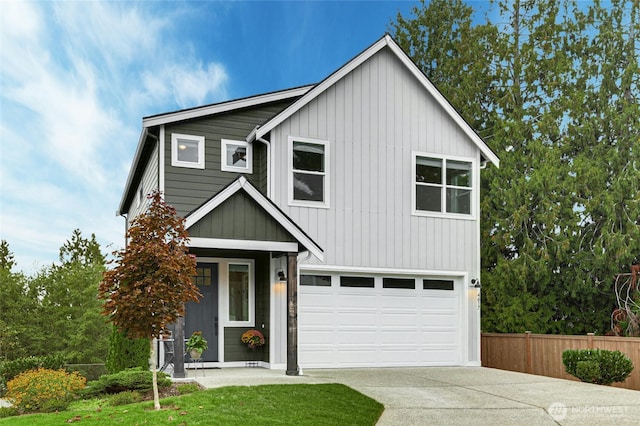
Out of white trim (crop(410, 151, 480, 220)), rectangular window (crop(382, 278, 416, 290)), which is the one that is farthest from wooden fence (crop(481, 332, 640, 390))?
rectangular window (crop(382, 278, 416, 290))

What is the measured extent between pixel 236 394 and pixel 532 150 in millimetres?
15243

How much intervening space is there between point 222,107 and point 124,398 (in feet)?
25.7

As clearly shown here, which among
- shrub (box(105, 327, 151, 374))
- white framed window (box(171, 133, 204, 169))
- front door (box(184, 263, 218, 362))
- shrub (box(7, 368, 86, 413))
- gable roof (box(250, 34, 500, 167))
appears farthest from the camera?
white framed window (box(171, 133, 204, 169))

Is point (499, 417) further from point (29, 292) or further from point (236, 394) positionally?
point (29, 292)

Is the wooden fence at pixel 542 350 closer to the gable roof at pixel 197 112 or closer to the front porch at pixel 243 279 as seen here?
the front porch at pixel 243 279

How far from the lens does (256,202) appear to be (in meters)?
14.0

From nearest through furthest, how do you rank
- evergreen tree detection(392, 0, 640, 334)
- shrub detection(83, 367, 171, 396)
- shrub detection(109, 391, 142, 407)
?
shrub detection(109, 391, 142, 407), shrub detection(83, 367, 171, 396), evergreen tree detection(392, 0, 640, 334)

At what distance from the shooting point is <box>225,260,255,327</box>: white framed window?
16125mm

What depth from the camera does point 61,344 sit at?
20969 mm

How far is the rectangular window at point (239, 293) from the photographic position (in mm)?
16172

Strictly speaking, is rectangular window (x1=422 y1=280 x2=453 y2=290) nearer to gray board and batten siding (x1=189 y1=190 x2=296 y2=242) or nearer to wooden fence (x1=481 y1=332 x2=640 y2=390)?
wooden fence (x1=481 y1=332 x2=640 y2=390)

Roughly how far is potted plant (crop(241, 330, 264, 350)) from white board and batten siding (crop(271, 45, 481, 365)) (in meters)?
1.00

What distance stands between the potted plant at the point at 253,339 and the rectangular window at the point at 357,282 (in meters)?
2.41

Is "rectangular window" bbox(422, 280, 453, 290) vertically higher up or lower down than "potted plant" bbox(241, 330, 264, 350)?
higher up
